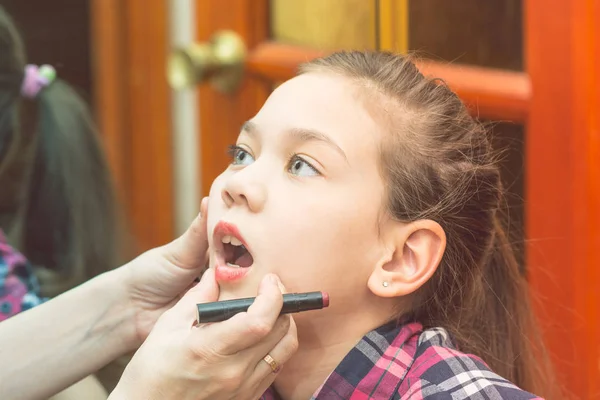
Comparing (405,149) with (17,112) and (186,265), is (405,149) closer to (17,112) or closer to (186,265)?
(186,265)

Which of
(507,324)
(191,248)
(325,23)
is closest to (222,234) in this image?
(191,248)

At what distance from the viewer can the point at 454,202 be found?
3.01 ft

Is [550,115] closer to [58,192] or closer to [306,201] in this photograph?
[306,201]

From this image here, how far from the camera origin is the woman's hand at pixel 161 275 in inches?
38.5

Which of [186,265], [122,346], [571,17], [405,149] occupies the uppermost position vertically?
[571,17]

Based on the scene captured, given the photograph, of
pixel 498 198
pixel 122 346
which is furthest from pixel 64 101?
pixel 498 198

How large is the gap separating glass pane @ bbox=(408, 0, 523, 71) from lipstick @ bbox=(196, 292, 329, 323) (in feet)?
1.66

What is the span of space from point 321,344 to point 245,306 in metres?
0.17

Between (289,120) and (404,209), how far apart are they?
0.15m

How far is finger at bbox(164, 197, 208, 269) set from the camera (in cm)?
97

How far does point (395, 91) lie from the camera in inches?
36.9

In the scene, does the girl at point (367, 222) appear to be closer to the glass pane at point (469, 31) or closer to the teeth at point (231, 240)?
the teeth at point (231, 240)

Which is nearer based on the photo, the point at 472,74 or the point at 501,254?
the point at 501,254

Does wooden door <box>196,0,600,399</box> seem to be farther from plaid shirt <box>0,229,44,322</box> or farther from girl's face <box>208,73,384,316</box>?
plaid shirt <box>0,229,44,322</box>
